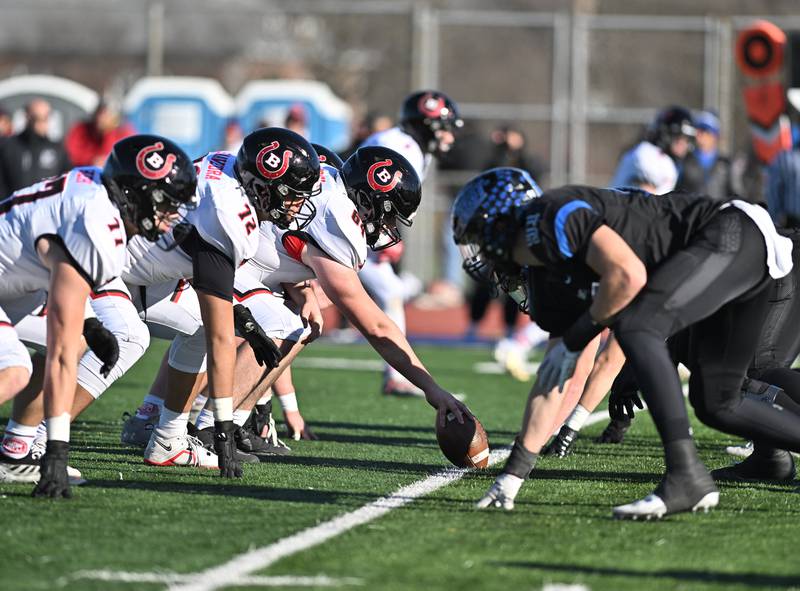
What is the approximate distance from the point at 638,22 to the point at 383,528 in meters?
14.0

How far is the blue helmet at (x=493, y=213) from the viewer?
4.62m

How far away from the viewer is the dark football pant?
4617mm

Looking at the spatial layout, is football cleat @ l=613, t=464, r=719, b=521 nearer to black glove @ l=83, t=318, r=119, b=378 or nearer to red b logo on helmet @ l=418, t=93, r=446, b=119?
black glove @ l=83, t=318, r=119, b=378

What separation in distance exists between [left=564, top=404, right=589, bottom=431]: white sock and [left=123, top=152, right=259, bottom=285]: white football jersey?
1.90 m

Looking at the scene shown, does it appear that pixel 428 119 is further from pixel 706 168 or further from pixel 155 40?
pixel 155 40

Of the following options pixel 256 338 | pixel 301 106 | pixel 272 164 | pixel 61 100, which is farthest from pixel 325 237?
pixel 61 100

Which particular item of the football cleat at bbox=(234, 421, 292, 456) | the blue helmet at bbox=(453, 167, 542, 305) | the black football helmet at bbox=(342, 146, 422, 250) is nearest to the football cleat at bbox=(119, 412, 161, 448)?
the football cleat at bbox=(234, 421, 292, 456)

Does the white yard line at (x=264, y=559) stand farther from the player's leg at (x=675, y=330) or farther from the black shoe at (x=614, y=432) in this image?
the black shoe at (x=614, y=432)

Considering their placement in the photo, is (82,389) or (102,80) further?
(102,80)

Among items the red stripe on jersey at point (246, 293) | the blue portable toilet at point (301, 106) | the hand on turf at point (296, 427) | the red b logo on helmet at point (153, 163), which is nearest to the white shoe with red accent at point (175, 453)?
the red stripe on jersey at point (246, 293)

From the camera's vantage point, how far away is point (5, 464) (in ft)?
17.3

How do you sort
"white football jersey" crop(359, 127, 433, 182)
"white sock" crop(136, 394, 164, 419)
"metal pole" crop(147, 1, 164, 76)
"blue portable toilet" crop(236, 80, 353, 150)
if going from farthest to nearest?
"metal pole" crop(147, 1, 164, 76) → "blue portable toilet" crop(236, 80, 353, 150) → "white football jersey" crop(359, 127, 433, 182) → "white sock" crop(136, 394, 164, 419)

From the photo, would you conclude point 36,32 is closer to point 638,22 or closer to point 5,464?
point 638,22

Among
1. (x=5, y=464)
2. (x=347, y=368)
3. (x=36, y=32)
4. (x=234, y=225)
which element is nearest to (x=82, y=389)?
(x=5, y=464)
